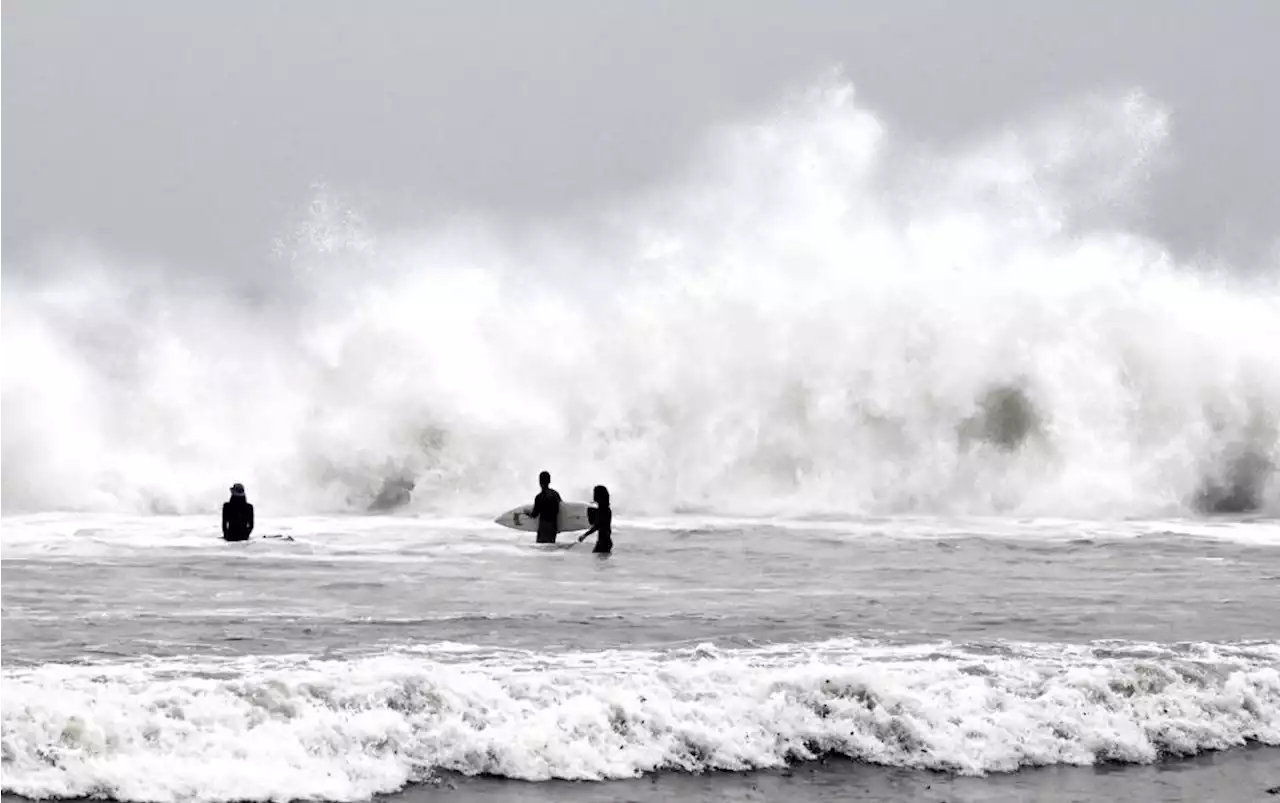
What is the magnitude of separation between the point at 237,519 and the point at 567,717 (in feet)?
37.3

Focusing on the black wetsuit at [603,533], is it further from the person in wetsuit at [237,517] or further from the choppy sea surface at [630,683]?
the person in wetsuit at [237,517]

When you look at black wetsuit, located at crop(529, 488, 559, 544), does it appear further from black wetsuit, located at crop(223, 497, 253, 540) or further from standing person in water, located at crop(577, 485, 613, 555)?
black wetsuit, located at crop(223, 497, 253, 540)

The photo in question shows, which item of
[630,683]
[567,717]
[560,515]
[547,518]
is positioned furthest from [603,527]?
[567,717]

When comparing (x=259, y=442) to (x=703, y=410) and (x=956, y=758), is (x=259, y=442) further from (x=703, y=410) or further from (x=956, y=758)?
(x=956, y=758)

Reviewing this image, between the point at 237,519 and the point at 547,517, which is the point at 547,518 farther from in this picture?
the point at 237,519

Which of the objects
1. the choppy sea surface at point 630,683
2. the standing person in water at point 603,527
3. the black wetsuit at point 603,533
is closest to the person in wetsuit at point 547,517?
the standing person in water at point 603,527

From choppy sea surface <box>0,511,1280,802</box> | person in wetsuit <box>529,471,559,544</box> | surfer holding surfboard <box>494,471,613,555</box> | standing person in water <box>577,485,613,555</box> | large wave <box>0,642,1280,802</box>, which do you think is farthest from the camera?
person in wetsuit <box>529,471,559,544</box>

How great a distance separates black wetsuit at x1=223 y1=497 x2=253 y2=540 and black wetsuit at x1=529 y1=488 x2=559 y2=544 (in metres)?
3.34

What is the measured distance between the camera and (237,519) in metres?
20.0

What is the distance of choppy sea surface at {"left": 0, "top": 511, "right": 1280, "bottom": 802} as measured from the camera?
8.77 meters

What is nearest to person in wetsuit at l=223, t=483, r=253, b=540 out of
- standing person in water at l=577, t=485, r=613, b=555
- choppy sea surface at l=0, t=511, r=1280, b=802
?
choppy sea surface at l=0, t=511, r=1280, b=802

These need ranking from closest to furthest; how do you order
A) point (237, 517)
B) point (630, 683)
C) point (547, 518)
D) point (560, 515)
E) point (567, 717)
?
point (567, 717) → point (630, 683) → point (237, 517) → point (547, 518) → point (560, 515)

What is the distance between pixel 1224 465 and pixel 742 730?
70.8 feet

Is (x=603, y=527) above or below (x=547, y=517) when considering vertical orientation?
below
